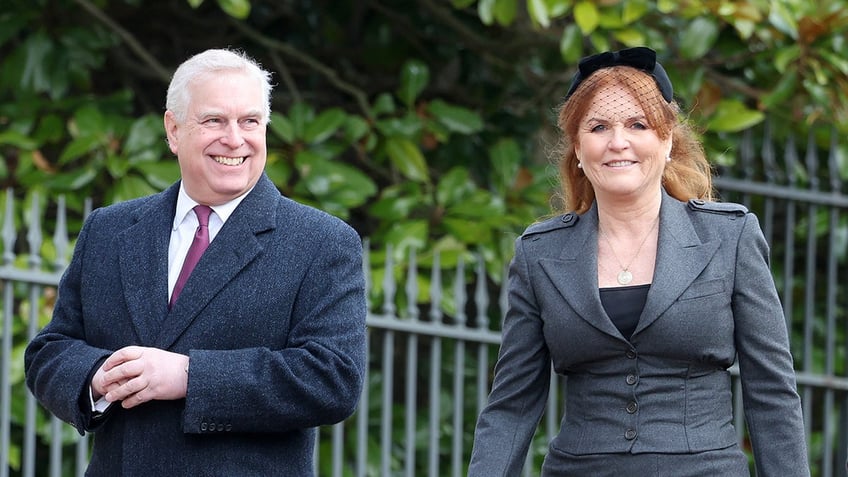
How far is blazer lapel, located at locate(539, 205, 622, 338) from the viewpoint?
3.20 m

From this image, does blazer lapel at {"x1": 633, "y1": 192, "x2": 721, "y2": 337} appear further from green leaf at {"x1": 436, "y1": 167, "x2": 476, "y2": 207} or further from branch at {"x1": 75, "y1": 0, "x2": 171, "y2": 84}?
branch at {"x1": 75, "y1": 0, "x2": 171, "y2": 84}

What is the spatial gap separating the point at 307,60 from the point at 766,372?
11.0 feet

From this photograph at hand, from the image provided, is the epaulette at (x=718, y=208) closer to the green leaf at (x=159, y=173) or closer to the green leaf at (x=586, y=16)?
the green leaf at (x=586, y=16)

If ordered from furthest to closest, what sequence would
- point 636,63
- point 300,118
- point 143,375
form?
point 300,118
point 636,63
point 143,375

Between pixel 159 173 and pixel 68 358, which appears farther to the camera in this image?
pixel 159 173

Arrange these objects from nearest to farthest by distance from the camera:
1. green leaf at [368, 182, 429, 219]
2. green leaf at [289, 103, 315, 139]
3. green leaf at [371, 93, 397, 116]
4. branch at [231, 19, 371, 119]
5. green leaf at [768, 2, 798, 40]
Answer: green leaf at [768, 2, 798, 40] < green leaf at [368, 182, 429, 219] < green leaf at [289, 103, 315, 139] < green leaf at [371, 93, 397, 116] < branch at [231, 19, 371, 119]

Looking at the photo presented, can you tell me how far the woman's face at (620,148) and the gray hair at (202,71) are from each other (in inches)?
26.6

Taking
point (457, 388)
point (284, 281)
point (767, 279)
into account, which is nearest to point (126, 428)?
point (284, 281)

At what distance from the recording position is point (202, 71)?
326cm

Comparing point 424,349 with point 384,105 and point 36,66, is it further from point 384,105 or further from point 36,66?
point 36,66

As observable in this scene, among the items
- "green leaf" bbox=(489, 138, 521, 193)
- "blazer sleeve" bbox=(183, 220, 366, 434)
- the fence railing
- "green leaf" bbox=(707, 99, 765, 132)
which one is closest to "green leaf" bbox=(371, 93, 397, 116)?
"green leaf" bbox=(489, 138, 521, 193)

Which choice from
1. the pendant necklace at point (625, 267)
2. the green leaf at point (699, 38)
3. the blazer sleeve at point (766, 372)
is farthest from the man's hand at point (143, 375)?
the green leaf at point (699, 38)

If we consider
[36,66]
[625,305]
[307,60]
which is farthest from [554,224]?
[307,60]

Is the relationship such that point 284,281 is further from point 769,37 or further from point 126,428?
point 769,37
